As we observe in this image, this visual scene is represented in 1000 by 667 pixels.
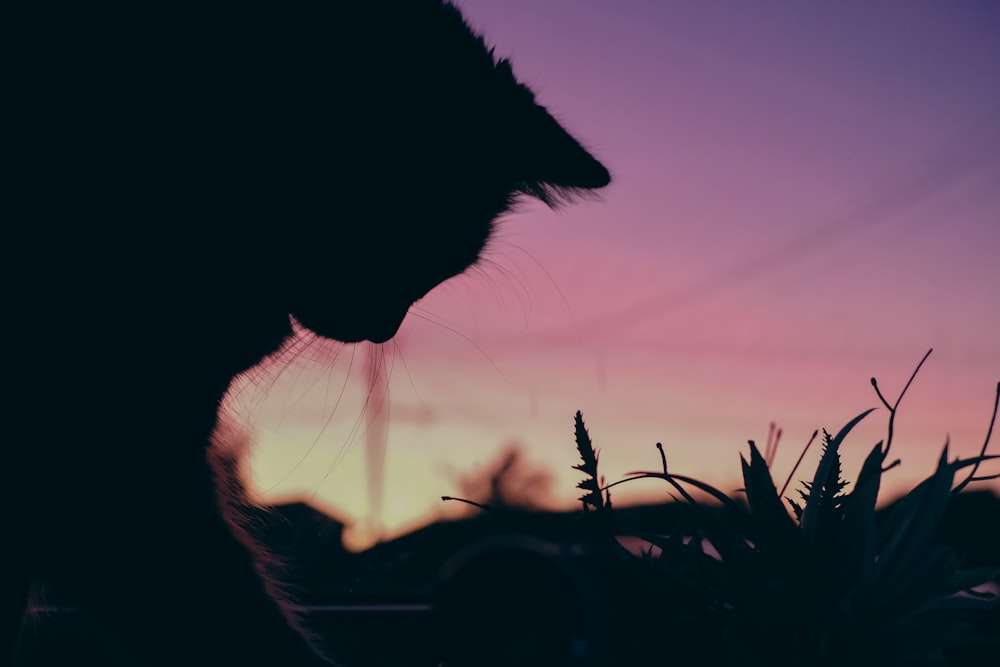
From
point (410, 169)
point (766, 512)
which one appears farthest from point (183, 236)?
point (766, 512)

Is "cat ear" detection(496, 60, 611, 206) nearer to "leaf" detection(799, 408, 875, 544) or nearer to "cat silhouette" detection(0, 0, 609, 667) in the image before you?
"cat silhouette" detection(0, 0, 609, 667)

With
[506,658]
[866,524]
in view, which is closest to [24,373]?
→ [506,658]

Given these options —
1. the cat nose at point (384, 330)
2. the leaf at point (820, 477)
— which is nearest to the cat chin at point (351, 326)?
the cat nose at point (384, 330)

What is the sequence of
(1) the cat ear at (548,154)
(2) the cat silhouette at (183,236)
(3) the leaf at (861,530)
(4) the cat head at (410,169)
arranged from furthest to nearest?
(1) the cat ear at (548,154) → (4) the cat head at (410,169) → (2) the cat silhouette at (183,236) → (3) the leaf at (861,530)

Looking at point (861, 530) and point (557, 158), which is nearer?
point (861, 530)

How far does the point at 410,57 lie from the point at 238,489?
700 mm

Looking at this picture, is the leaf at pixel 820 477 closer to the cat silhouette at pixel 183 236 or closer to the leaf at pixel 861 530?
the leaf at pixel 861 530

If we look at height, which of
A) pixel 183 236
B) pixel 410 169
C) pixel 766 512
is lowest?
pixel 766 512

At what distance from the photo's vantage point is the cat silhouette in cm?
77

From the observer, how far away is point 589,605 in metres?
0.33

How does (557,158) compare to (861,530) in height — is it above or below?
above

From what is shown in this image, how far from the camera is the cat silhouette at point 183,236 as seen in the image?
77 centimetres

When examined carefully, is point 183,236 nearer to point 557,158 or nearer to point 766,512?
point 557,158

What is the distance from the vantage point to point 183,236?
0.83 metres
